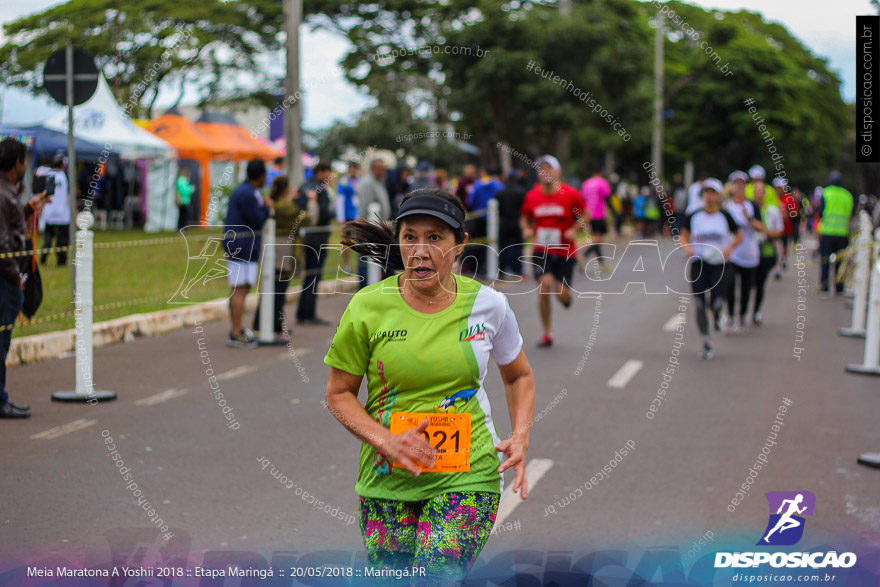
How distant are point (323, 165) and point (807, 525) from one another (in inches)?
338

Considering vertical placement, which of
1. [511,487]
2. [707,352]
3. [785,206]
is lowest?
[511,487]

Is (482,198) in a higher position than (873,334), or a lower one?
higher

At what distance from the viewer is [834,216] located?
622 inches

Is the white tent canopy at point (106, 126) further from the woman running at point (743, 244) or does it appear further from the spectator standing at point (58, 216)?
the woman running at point (743, 244)

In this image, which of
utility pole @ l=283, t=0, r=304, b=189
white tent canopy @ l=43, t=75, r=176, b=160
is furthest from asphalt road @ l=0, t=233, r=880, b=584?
white tent canopy @ l=43, t=75, r=176, b=160

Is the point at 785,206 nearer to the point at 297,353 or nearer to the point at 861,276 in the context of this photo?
the point at 861,276

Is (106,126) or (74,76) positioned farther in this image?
(106,126)

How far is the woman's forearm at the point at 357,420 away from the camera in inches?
118

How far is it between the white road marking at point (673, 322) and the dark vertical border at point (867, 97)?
22.5 feet

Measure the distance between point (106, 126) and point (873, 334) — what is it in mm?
15771

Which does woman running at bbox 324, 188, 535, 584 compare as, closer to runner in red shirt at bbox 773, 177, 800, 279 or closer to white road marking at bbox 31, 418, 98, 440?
white road marking at bbox 31, 418, 98, 440

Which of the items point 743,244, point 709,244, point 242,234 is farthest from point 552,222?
point 242,234

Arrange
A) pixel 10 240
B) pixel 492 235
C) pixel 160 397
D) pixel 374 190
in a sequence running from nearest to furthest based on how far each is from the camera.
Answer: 1. pixel 10 240
2. pixel 160 397
3. pixel 374 190
4. pixel 492 235

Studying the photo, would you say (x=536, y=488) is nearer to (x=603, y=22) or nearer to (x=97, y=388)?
(x=97, y=388)
